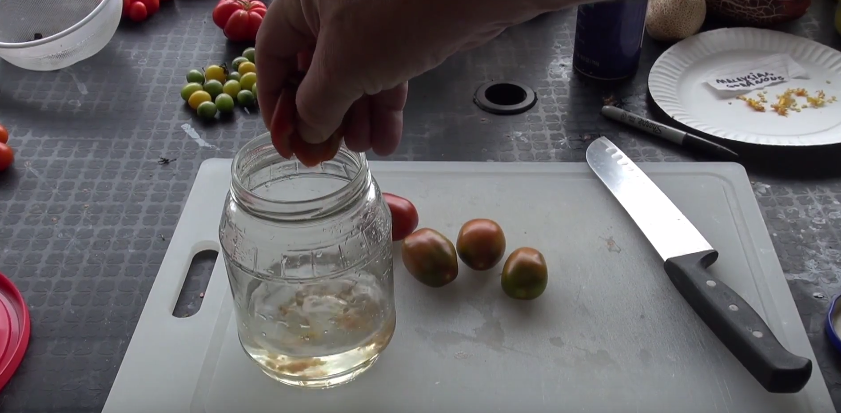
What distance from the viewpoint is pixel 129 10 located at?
1.61 metres

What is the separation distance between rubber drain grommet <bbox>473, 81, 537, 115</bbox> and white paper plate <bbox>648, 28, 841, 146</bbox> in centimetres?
23

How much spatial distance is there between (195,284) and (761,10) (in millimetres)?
1223

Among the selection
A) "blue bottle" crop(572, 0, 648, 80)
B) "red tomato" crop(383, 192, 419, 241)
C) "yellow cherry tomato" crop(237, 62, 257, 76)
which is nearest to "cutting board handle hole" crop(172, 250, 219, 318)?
"red tomato" crop(383, 192, 419, 241)

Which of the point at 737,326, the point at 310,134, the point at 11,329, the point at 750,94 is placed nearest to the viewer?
the point at 310,134

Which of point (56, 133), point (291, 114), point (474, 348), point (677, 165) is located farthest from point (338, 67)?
point (56, 133)

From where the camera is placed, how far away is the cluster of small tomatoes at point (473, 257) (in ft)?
3.02

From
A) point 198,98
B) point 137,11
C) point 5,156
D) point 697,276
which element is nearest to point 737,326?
point 697,276

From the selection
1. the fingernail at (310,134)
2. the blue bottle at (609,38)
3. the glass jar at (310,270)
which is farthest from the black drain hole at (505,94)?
the fingernail at (310,134)

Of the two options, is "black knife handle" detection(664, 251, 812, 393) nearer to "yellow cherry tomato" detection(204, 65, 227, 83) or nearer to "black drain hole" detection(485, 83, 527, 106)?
"black drain hole" detection(485, 83, 527, 106)

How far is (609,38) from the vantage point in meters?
1.33

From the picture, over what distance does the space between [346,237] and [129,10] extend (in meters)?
1.08

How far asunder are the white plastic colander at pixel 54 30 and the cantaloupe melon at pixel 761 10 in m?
1.27

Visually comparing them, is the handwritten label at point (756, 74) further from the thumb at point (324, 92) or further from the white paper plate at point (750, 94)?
the thumb at point (324, 92)

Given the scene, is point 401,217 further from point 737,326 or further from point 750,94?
point 750,94
